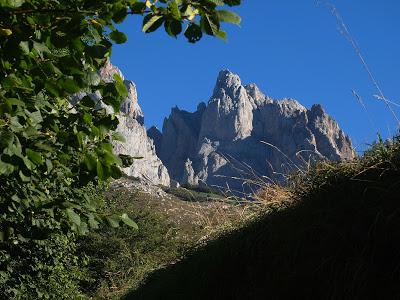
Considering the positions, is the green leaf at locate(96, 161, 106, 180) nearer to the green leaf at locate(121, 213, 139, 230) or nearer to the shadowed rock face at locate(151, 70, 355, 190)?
the green leaf at locate(121, 213, 139, 230)

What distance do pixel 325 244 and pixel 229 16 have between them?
1328 millimetres

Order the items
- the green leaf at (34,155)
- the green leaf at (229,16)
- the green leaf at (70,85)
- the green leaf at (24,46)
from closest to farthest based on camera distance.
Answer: the green leaf at (229,16) < the green leaf at (24,46) < the green leaf at (70,85) < the green leaf at (34,155)

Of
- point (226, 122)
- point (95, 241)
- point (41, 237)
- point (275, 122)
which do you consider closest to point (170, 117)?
point (226, 122)

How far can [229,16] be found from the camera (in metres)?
2.16

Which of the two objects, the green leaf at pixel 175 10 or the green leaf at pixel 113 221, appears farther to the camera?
the green leaf at pixel 113 221

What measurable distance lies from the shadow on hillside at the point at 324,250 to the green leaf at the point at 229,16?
117 cm

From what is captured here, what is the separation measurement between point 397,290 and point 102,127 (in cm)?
181

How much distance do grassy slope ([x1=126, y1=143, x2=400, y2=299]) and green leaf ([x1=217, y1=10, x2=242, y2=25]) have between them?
1.18 metres

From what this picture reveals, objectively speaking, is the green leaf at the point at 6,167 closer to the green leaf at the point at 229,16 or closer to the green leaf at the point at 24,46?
the green leaf at the point at 24,46

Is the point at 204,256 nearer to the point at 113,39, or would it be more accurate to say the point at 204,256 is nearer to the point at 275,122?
the point at 113,39

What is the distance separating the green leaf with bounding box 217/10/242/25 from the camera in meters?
2.15

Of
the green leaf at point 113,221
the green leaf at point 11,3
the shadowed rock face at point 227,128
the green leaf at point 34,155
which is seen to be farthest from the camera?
the shadowed rock face at point 227,128

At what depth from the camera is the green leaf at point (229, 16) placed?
7.06ft

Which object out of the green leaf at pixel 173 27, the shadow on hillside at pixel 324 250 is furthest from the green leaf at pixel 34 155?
the shadow on hillside at pixel 324 250
